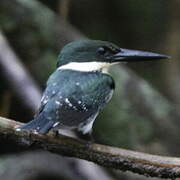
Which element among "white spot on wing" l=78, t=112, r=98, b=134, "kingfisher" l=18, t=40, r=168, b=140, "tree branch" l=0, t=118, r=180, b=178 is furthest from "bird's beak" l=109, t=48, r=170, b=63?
"tree branch" l=0, t=118, r=180, b=178

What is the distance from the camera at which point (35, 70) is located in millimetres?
4473

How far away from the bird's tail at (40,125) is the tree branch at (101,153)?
0.06m

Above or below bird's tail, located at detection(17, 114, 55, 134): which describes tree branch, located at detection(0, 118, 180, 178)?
below

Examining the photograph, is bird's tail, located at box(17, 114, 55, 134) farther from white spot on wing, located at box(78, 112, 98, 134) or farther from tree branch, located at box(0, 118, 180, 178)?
white spot on wing, located at box(78, 112, 98, 134)

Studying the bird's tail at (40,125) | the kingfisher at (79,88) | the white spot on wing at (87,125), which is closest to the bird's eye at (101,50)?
the kingfisher at (79,88)

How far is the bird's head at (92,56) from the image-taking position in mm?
3051

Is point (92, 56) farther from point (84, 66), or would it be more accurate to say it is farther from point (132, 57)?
point (132, 57)

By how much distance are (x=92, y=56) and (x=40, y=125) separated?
2.20ft

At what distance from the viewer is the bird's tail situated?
2.48 meters

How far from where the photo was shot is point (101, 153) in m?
2.56

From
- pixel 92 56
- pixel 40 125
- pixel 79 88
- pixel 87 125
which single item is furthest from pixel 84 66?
pixel 40 125

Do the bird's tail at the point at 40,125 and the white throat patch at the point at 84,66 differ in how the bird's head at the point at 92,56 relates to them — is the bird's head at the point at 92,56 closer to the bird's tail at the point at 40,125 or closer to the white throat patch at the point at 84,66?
the white throat patch at the point at 84,66

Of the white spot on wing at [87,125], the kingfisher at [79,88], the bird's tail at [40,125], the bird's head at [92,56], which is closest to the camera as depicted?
the bird's tail at [40,125]

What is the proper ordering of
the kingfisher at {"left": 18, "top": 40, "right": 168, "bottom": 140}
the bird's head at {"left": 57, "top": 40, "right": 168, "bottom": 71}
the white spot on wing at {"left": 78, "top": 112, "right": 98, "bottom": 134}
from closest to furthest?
the kingfisher at {"left": 18, "top": 40, "right": 168, "bottom": 140}, the white spot on wing at {"left": 78, "top": 112, "right": 98, "bottom": 134}, the bird's head at {"left": 57, "top": 40, "right": 168, "bottom": 71}
